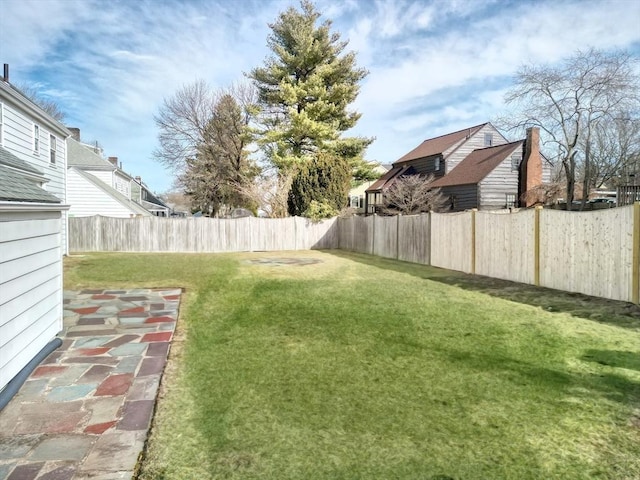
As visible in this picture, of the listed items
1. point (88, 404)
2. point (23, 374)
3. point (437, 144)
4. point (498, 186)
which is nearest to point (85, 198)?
point (23, 374)

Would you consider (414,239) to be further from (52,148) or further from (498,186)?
(498,186)

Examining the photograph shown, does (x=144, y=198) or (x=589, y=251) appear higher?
(x=144, y=198)

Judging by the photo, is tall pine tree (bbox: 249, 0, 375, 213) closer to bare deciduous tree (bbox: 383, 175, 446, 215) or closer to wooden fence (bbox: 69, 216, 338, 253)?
bare deciduous tree (bbox: 383, 175, 446, 215)

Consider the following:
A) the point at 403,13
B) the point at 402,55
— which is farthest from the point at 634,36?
the point at 403,13

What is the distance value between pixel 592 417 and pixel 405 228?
1023 centimetres

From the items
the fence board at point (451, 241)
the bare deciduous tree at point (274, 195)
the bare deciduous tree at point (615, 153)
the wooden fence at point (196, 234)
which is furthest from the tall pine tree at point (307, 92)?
the bare deciduous tree at point (615, 153)

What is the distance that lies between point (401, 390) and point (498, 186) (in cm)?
2462

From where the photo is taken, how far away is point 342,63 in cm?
2439

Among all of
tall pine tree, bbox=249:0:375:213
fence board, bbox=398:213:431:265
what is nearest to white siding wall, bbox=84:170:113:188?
tall pine tree, bbox=249:0:375:213

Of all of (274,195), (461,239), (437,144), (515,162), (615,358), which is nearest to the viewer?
(615,358)

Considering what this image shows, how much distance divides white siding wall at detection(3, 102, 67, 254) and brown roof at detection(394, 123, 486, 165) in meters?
23.3

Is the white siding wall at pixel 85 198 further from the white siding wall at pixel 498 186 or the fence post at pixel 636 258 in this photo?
the fence post at pixel 636 258

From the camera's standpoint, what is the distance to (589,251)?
6.76m

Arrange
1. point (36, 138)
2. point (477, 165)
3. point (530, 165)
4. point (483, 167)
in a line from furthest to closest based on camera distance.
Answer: point (477, 165), point (483, 167), point (530, 165), point (36, 138)
